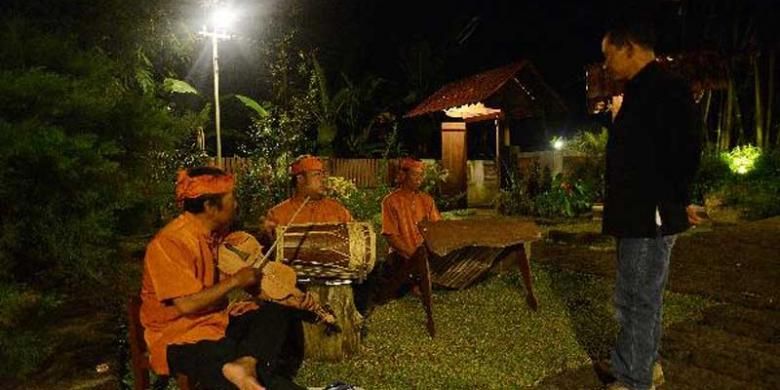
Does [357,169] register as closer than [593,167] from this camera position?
No

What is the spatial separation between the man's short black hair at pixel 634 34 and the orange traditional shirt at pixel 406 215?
307 centimetres

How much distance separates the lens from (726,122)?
14.2m

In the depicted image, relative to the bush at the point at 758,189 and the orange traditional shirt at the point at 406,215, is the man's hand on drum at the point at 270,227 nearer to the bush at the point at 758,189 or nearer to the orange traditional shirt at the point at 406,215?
the orange traditional shirt at the point at 406,215

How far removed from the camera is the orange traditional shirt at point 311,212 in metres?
5.54

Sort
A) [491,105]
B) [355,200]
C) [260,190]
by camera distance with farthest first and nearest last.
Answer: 1. [491,105]
2. [260,190]
3. [355,200]

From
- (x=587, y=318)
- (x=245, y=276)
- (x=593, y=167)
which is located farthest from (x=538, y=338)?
(x=593, y=167)

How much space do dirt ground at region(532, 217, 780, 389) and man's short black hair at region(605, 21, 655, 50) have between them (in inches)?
81.7

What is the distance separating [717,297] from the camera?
6.25 metres

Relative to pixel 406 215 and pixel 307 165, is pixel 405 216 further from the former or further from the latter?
pixel 307 165

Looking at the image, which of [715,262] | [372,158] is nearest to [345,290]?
[715,262]

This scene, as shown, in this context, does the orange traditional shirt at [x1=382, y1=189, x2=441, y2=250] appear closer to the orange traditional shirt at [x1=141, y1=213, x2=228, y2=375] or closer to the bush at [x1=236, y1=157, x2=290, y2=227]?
the orange traditional shirt at [x1=141, y1=213, x2=228, y2=375]

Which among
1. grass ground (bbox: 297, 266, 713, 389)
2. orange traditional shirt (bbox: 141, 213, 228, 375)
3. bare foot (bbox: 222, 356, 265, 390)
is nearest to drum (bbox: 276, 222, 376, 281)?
grass ground (bbox: 297, 266, 713, 389)

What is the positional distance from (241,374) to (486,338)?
252 cm

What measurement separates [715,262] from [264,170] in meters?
8.51
